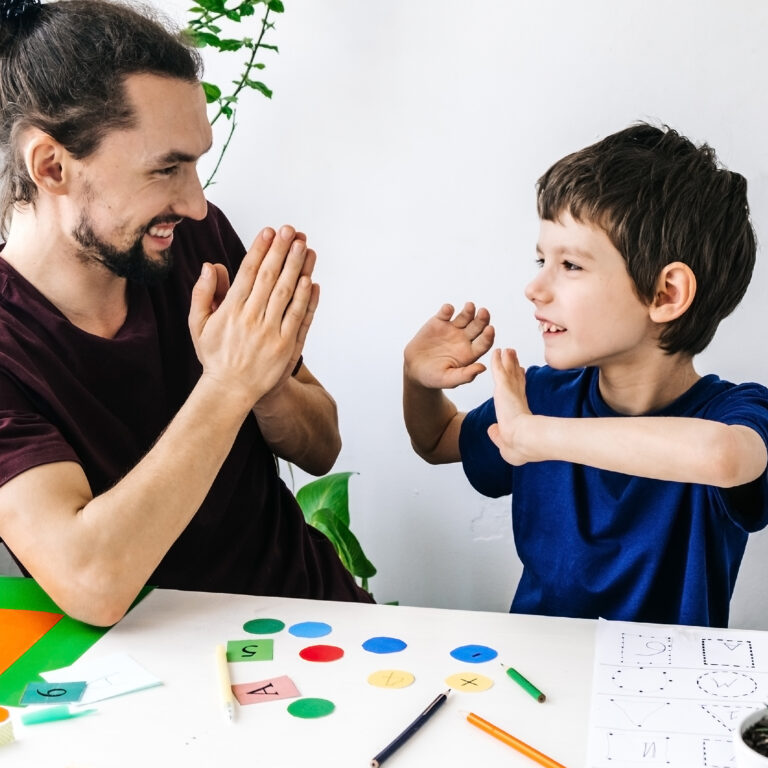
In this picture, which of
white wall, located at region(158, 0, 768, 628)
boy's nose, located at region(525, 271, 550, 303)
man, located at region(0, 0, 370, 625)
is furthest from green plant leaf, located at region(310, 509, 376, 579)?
boy's nose, located at region(525, 271, 550, 303)

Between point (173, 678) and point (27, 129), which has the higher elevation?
point (27, 129)

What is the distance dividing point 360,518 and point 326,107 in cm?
80

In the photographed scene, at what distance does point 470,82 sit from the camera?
1767mm

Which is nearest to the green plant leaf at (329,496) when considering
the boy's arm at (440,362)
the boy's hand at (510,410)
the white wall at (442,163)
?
the white wall at (442,163)

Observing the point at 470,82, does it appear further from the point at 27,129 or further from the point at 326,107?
the point at 27,129

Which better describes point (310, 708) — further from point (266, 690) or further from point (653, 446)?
point (653, 446)

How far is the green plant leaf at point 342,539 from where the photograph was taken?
1.78 meters

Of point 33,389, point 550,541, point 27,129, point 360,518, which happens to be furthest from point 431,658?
point 360,518

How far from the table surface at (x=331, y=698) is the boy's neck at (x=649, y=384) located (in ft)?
1.14

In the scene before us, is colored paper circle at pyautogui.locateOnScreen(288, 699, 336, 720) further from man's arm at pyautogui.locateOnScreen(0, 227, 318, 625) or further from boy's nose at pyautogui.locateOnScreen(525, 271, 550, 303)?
boy's nose at pyautogui.locateOnScreen(525, 271, 550, 303)

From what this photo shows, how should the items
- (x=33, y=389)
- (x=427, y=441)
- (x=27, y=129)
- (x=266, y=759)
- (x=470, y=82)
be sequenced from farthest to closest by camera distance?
(x=470, y=82), (x=427, y=441), (x=27, y=129), (x=33, y=389), (x=266, y=759)

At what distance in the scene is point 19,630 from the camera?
3.28 ft

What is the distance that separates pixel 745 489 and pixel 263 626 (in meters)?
0.56

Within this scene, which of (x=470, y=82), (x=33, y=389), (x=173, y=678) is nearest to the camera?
(x=173, y=678)
